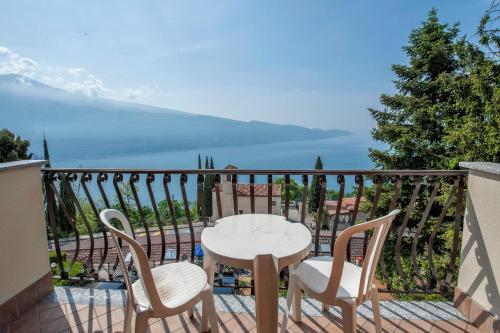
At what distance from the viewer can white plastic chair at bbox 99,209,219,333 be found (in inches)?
54.9

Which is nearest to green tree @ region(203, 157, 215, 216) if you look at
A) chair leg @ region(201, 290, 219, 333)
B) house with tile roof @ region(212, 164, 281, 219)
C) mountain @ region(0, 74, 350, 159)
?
house with tile roof @ region(212, 164, 281, 219)

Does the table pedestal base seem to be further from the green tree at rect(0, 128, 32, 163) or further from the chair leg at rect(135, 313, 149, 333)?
the green tree at rect(0, 128, 32, 163)

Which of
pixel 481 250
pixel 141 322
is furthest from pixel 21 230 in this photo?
pixel 481 250

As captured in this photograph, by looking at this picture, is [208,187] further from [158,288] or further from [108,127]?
[108,127]

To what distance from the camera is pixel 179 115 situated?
475 ft

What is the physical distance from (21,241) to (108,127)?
131247 mm

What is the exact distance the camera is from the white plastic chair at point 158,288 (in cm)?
139

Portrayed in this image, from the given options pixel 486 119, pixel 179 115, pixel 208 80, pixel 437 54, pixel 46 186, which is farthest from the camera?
pixel 179 115

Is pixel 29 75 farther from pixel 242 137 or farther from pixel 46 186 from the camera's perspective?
pixel 46 186

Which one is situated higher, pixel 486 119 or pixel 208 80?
pixel 208 80

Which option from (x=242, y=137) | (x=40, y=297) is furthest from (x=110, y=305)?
(x=242, y=137)

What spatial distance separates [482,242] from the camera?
6.59 ft

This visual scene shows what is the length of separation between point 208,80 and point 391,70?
28727 mm

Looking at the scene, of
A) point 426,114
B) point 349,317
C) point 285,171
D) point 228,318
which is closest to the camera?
point 349,317
